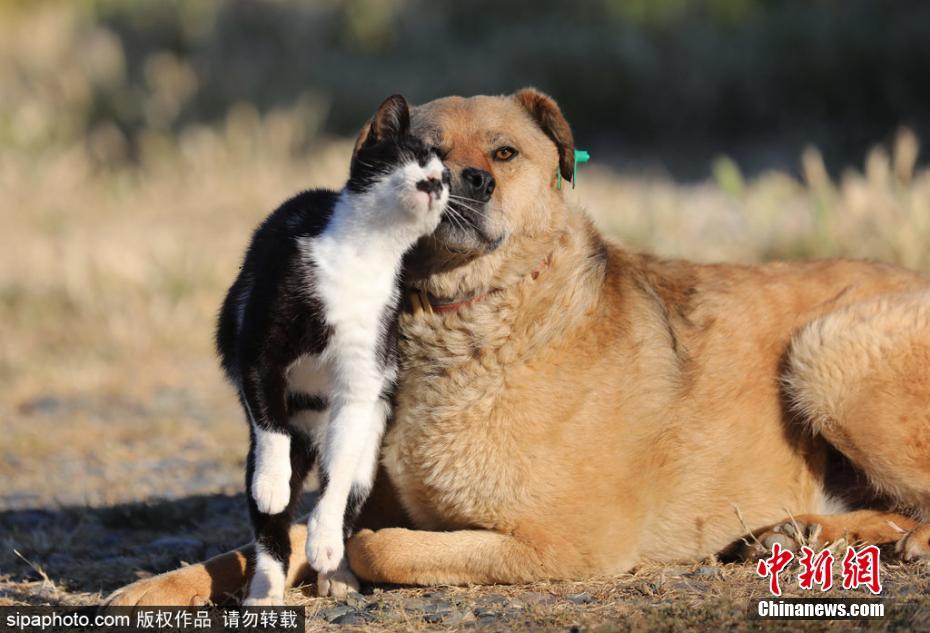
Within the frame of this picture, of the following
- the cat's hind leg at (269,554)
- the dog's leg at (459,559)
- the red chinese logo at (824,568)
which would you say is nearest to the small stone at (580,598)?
the dog's leg at (459,559)

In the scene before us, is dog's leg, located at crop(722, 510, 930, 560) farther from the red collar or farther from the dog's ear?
the dog's ear

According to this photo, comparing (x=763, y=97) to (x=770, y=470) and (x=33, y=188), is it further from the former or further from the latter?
(x=770, y=470)

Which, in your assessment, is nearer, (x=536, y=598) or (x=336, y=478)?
(x=336, y=478)

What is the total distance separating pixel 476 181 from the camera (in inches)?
143

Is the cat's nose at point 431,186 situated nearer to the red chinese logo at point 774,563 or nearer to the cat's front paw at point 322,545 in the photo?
the cat's front paw at point 322,545

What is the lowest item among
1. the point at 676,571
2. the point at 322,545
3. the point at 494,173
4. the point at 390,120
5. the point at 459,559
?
the point at 676,571

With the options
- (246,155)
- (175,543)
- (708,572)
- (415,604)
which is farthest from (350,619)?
(246,155)

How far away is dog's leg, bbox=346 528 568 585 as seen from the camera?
358 cm

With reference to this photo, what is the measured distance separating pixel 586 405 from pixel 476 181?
82cm

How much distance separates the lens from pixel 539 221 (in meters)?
3.92

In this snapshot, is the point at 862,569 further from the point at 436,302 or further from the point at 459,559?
the point at 436,302

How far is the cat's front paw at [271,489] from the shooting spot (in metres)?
3.30

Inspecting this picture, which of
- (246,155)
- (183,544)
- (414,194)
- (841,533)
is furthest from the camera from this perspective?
(246,155)

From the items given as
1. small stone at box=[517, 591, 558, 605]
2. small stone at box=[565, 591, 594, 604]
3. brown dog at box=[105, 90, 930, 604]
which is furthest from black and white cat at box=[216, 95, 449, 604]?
small stone at box=[565, 591, 594, 604]
